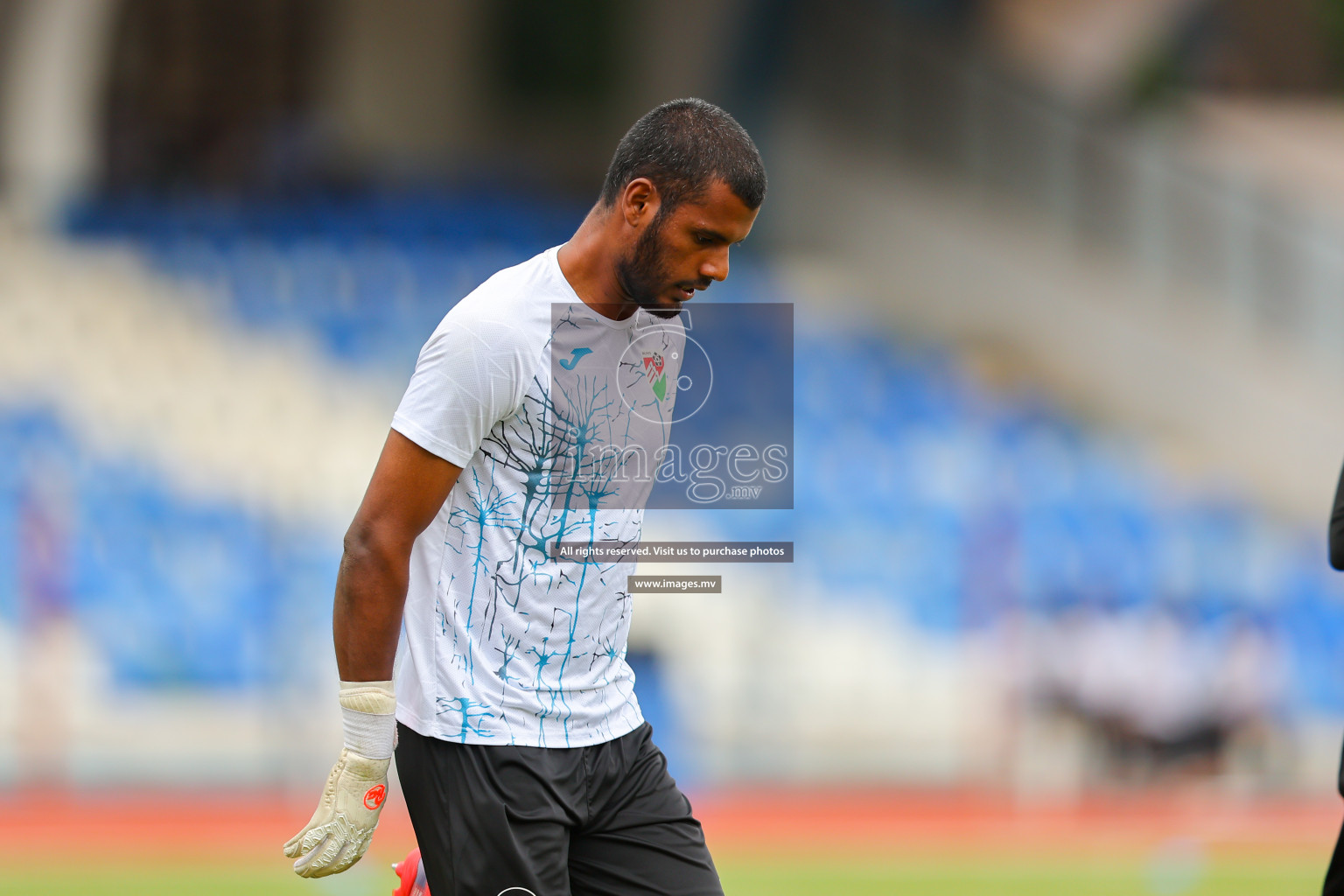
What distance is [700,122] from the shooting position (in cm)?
276

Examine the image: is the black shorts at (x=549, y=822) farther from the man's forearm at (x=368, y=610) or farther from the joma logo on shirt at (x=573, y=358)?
the joma logo on shirt at (x=573, y=358)

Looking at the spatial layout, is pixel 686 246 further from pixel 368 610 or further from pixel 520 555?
pixel 368 610

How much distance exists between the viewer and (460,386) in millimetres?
2645

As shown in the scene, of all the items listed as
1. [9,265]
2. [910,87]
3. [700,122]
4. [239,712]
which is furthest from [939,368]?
[700,122]

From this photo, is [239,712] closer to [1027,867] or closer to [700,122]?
[1027,867]

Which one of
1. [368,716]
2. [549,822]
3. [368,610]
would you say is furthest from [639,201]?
[549,822]

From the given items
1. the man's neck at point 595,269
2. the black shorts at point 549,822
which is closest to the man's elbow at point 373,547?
the black shorts at point 549,822

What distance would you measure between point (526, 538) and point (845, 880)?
508 centimetres

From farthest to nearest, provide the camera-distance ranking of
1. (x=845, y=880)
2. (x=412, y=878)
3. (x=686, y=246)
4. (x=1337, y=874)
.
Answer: (x=845, y=880) → (x=1337, y=874) → (x=412, y=878) → (x=686, y=246)

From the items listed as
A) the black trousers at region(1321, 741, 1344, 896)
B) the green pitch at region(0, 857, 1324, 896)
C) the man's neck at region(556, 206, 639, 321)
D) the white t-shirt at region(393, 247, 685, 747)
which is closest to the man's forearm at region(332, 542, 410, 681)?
the white t-shirt at region(393, 247, 685, 747)

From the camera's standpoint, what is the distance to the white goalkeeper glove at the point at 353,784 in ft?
8.95

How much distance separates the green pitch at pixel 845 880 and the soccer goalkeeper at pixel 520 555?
428cm

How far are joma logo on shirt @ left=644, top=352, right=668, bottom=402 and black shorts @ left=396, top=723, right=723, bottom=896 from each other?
2.32 ft

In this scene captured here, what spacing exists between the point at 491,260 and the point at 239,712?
5107 mm
